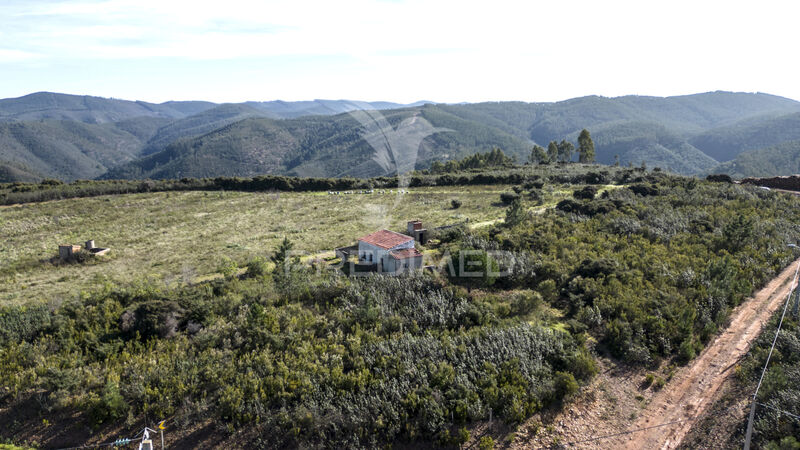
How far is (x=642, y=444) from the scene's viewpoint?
369 inches

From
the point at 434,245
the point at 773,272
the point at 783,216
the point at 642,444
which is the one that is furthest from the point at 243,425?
the point at 783,216

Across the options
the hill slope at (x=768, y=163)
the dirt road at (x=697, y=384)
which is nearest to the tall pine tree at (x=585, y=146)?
the dirt road at (x=697, y=384)

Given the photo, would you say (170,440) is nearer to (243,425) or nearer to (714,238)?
(243,425)

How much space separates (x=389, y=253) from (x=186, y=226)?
68.6 ft

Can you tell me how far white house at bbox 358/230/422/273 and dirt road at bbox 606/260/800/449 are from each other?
1050cm

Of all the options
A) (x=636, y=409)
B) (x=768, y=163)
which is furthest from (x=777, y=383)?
(x=768, y=163)

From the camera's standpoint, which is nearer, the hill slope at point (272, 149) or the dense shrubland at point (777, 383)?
the dense shrubland at point (777, 383)

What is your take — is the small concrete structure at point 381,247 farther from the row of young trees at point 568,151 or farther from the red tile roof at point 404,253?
the row of young trees at point 568,151

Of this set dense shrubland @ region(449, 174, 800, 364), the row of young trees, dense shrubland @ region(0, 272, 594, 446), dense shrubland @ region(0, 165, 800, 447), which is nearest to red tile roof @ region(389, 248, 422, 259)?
dense shrubland @ region(0, 165, 800, 447)

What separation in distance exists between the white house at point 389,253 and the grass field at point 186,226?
4.61 m

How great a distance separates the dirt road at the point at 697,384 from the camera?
9594 mm

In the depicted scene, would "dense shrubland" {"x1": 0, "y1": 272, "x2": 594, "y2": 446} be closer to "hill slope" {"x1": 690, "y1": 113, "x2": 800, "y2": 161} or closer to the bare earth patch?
the bare earth patch

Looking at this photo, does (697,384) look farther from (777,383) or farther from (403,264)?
(403,264)

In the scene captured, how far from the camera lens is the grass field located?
20578 millimetres
